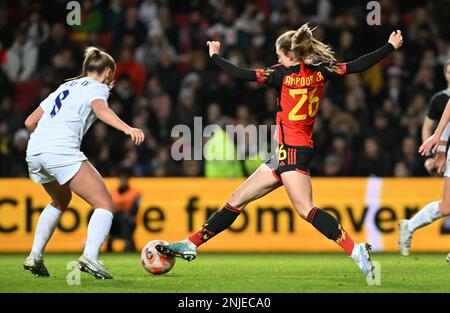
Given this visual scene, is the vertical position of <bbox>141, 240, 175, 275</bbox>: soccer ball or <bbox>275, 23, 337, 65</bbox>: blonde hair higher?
<bbox>275, 23, 337, 65</bbox>: blonde hair

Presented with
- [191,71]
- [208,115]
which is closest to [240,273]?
[208,115]

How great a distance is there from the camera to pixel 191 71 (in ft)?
52.9

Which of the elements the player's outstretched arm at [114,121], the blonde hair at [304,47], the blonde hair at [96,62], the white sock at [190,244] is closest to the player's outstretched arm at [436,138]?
the blonde hair at [304,47]

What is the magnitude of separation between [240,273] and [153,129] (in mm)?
6562

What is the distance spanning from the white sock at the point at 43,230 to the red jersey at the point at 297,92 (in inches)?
79.1

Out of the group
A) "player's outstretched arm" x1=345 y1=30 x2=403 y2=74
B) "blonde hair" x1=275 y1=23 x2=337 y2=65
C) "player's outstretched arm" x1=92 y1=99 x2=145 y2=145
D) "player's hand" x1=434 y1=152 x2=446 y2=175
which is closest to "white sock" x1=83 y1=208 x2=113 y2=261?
"player's outstretched arm" x1=92 y1=99 x2=145 y2=145

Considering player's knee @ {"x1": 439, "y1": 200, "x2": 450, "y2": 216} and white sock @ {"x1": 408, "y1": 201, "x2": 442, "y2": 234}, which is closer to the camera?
player's knee @ {"x1": 439, "y1": 200, "x2": 450, "y2": 216}

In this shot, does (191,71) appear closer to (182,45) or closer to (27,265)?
(182,45)

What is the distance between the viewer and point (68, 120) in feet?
26.3

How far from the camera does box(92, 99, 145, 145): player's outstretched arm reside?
7477 millimetres

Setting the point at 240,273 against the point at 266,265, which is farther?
the point at 266,265

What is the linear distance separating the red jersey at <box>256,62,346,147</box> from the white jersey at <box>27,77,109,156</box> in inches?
53.4

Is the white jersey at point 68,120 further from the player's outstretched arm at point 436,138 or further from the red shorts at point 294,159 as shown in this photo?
the player's outstretched arm at point 436,138

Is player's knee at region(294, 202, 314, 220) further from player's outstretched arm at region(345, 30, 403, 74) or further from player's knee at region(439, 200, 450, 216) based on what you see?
player's knee at region(439, 200, 450, 216)
